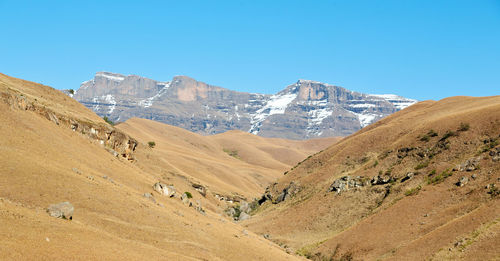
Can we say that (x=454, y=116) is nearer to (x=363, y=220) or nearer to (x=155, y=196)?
(x=363, y=220)

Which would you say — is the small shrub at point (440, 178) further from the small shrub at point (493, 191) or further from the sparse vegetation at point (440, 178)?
the small shrub at point (493, 191)

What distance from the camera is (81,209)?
3681 cm

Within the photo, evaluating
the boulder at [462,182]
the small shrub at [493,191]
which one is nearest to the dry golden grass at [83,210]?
the small shrub at [493,191]

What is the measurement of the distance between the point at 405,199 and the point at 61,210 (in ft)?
143

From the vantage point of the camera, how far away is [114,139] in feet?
249

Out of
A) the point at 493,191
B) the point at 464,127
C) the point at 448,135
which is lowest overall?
the point at 493,191

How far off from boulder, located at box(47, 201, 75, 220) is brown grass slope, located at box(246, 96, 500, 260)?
96.4ft

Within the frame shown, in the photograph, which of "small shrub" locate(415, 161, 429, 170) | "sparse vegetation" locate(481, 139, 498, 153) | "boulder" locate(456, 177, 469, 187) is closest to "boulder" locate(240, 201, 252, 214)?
"small shrub" locate(415, 161, 429, 170)

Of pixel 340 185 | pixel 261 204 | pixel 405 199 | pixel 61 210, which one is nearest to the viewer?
pixel 61 210

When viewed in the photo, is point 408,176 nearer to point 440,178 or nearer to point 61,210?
point 440,178

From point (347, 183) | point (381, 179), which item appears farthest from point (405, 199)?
point (347, 183)

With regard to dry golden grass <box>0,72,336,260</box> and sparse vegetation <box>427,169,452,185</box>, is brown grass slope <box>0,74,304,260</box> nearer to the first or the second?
dry golden grass <box>0,72,336,260</box>

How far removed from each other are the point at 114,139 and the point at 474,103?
6924cm

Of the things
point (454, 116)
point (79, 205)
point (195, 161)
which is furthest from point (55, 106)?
point (195, 161)
